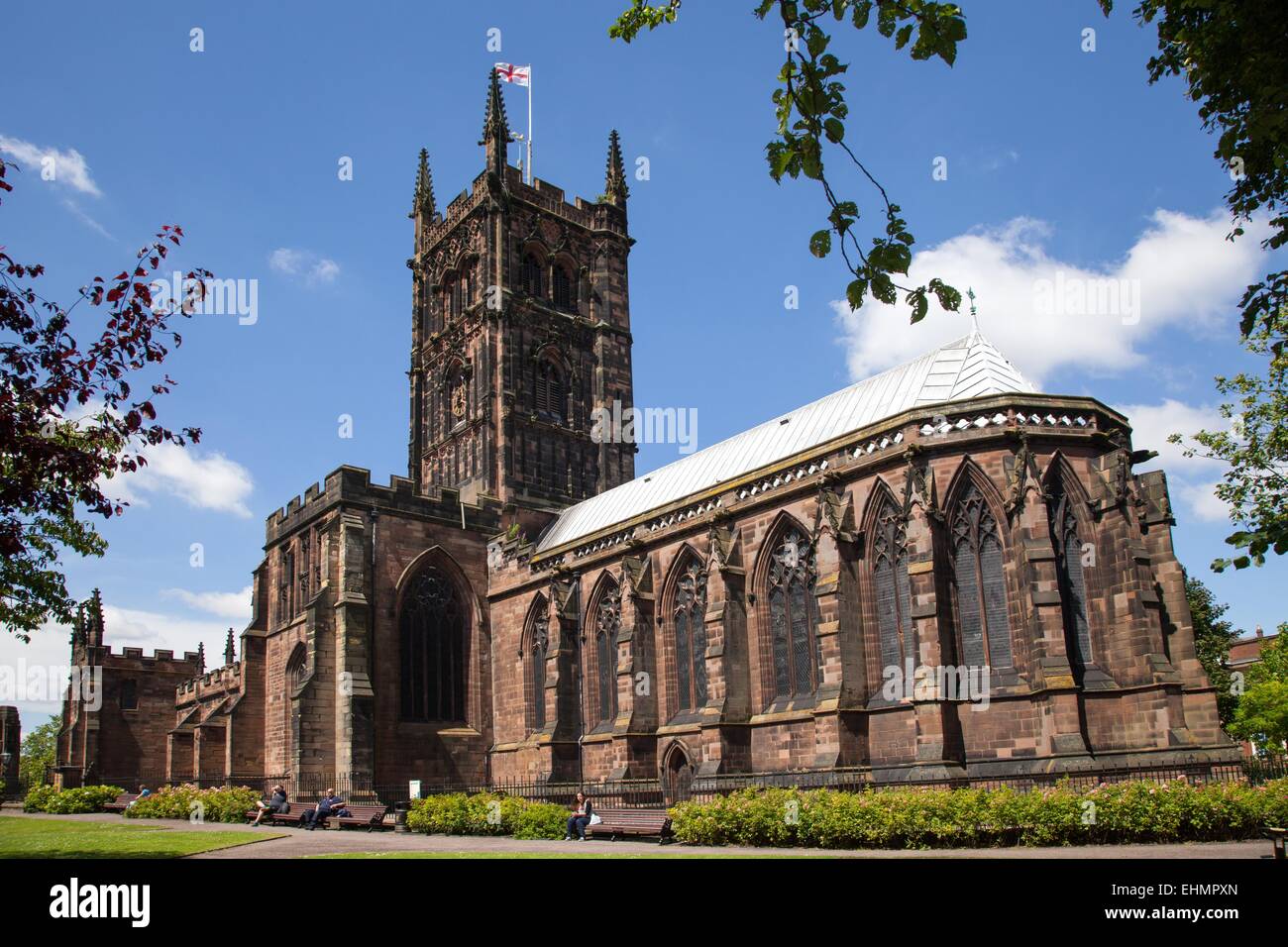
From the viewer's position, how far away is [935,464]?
83.4 ft

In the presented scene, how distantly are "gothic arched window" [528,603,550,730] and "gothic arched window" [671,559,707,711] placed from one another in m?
6.89

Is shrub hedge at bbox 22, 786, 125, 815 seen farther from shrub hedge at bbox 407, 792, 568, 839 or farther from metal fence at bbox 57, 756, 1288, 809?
shrub hedge at bbox 407, 792, 568, 839

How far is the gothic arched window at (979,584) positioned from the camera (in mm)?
24109

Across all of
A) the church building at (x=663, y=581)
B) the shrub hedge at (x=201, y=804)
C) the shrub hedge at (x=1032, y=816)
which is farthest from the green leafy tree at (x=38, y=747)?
the shrub hedge at (x=1032, y=816)

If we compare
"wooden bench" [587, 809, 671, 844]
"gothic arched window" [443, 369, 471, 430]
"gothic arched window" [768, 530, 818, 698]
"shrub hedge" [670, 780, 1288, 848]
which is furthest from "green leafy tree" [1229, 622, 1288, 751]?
"gothic arched window" [443, 369, 471, 430]

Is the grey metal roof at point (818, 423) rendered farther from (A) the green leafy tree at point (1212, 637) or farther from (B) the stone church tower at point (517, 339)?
(A) the green leafy tree at point (1212, 637)

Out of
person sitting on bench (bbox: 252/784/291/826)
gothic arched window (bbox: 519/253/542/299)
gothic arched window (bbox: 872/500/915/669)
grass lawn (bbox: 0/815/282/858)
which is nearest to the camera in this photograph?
grass lawn (bbox: 0/815/282/858)

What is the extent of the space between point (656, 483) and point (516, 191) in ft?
63.4

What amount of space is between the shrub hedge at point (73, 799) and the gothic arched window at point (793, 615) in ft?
86.3

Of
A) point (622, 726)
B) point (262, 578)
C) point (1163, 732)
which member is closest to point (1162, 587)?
point (1163, 732)

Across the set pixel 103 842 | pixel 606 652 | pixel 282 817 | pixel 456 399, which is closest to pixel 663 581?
pixel 606 652

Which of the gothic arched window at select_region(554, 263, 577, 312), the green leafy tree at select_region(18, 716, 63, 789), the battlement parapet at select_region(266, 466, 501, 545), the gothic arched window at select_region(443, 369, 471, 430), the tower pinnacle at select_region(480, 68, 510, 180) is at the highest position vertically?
the tower pinnacle at select_region(480, 68, 510, 180)

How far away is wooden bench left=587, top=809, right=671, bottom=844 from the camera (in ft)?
71.6

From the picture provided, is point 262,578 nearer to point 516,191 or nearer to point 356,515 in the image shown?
point 356,515
